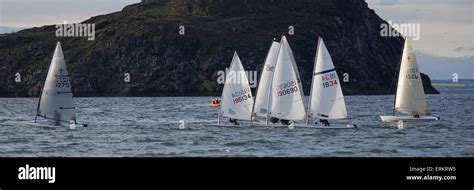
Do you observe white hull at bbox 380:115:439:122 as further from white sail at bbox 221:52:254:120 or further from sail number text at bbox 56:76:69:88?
sail number text at bbox 56:76:69:88

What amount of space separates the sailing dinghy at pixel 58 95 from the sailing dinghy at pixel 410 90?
24008mm

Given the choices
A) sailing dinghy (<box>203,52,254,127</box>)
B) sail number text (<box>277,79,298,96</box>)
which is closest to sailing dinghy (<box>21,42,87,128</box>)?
sailing dinghy (<box>203,52,254,127</box>)

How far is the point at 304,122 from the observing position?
58781mm

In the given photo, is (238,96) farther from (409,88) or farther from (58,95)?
(409,88)

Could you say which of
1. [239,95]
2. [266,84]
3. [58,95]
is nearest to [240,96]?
[239,95]

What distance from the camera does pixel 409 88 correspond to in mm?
67750

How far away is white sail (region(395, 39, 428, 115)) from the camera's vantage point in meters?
66.9

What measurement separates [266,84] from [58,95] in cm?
1288

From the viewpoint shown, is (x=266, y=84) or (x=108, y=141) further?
(x=266, y=84)
